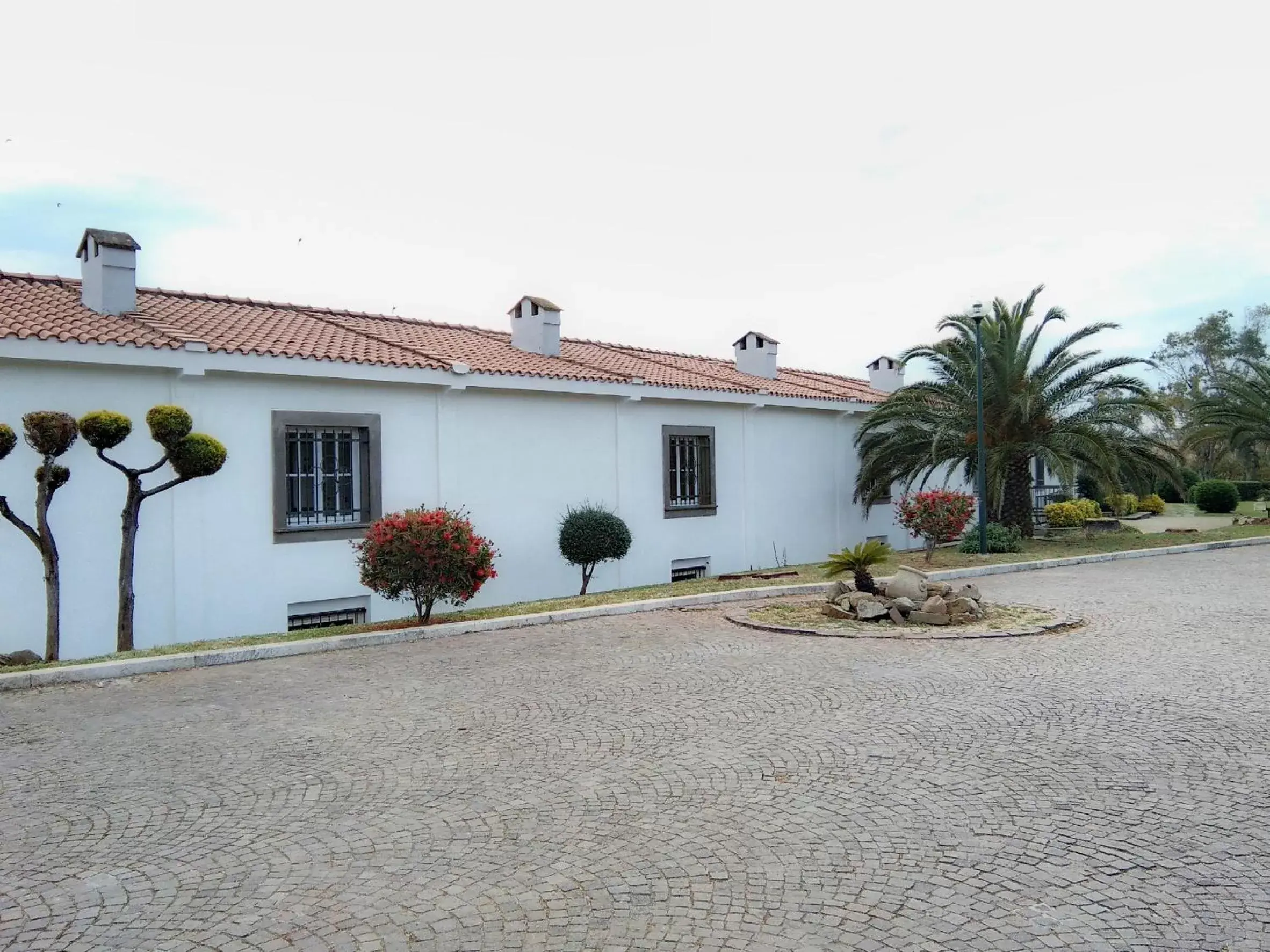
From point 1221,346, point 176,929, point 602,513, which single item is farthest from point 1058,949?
point 1221,346

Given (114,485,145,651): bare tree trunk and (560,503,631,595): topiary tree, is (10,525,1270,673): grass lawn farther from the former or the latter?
(560,503,631,595): topiary tree

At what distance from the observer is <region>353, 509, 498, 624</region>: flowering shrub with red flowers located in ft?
34.2

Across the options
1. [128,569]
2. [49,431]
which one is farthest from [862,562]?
[49,431]

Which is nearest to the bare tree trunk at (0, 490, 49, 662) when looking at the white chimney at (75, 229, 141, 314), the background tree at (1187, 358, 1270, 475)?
the white chimney at (75, 229, 141, 314)

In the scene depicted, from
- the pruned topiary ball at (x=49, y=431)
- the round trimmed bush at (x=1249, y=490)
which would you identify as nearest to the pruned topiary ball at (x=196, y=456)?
the pruned topiary ball at (x=49, y=431)

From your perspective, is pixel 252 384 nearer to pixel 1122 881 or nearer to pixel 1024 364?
pixel 1122 881

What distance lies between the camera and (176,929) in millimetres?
3586

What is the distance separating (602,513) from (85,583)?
7184 mm

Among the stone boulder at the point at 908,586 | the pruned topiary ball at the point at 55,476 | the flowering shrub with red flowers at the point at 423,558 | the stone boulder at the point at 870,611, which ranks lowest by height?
the stone boulder at the point at 870,611

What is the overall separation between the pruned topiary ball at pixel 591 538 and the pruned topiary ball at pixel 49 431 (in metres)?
7.21

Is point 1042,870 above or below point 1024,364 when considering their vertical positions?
Answer: below

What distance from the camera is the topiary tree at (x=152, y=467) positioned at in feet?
32.1

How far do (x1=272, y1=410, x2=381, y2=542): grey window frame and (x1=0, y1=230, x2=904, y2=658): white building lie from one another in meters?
0.03

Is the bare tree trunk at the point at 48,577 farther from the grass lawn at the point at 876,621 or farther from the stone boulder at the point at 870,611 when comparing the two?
the stone boulder at the point at 870,611
